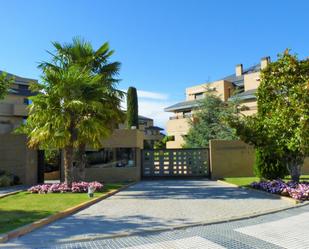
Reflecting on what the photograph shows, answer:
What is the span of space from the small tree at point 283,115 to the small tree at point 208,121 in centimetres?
1815

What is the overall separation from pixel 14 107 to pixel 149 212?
123 ft

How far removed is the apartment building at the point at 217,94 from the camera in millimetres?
43875

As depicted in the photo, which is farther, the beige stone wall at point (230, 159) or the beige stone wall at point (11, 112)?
the beige stone wall at point (11, 112)

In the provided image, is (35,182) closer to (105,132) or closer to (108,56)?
(105,132)

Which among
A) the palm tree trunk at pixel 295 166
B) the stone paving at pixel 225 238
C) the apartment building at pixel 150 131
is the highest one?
the apartment building at pixel 150 131

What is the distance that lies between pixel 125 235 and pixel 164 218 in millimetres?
2109

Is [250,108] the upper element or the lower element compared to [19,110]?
lower

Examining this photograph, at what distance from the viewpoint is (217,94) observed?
46.7 metres

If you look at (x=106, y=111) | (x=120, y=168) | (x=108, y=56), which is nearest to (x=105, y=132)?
(x=106, y=111)

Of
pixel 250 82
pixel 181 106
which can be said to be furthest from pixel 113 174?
pixel 181 106

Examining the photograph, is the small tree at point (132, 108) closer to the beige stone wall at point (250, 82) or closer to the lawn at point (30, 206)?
the beige stone wall at point (250, 82)

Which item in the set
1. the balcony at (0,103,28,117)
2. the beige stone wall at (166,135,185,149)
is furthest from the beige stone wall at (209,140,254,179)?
the balcony at (0,103,28,117)

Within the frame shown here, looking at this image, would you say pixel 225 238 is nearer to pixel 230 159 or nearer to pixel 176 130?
pixel 230 159

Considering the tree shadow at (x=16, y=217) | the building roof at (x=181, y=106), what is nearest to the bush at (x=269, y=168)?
the tree shadow at (x=16, y=217)
